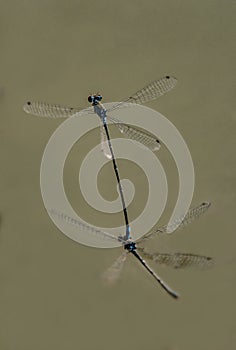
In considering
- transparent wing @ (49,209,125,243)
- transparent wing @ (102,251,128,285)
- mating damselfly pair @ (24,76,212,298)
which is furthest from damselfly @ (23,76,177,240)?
transparent wing @ (102,251,128,285)

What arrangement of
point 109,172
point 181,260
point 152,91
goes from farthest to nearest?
point 152,91 → point 109,172 → point 181,260

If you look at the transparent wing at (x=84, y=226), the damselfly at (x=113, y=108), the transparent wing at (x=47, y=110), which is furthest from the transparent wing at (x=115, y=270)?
the transparent wing at (x=47, y=110)

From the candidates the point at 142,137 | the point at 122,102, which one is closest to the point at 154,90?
the point at 122,102

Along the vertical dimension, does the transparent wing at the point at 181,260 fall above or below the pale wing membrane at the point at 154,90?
below

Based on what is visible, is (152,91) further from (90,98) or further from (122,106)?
(90,98)

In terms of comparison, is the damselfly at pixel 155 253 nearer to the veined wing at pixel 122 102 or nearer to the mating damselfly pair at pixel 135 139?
the mating damselfly pair at pixel 135 139

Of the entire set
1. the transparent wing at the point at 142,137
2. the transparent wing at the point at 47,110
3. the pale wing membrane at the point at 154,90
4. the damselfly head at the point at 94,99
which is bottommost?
the transparent wing at the point at 142,137
